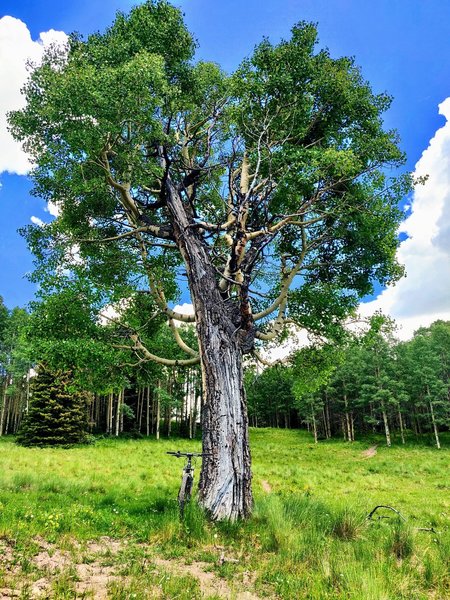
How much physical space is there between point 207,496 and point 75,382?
4.93 m

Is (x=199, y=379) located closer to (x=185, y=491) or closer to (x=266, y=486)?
(x=266, y=486)

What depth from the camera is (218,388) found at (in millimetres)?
6902

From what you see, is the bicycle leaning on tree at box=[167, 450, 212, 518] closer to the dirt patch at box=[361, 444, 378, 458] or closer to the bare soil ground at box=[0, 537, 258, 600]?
the bare soil ground at box=[0, 537, 258, 600]

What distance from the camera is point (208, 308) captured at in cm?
750

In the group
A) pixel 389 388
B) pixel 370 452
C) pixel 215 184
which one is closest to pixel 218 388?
pixel 215 184

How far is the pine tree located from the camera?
26625 millimetres

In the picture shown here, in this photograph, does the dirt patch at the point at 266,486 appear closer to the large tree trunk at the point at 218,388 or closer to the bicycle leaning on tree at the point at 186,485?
the large tree trunk at the point at 218,388

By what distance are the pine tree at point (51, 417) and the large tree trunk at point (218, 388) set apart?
2175 centimetres

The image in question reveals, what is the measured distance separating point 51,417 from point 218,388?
986 inches

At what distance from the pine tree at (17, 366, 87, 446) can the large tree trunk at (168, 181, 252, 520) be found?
21750 millimetres

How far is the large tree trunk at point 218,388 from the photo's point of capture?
6.26 metres

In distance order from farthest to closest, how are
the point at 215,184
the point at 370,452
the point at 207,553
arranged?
the point at 370,452
the point at 215,184
the point at 207,553

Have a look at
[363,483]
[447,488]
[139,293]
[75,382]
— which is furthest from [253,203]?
[447,488]

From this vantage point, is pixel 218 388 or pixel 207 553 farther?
pixel 218 388
